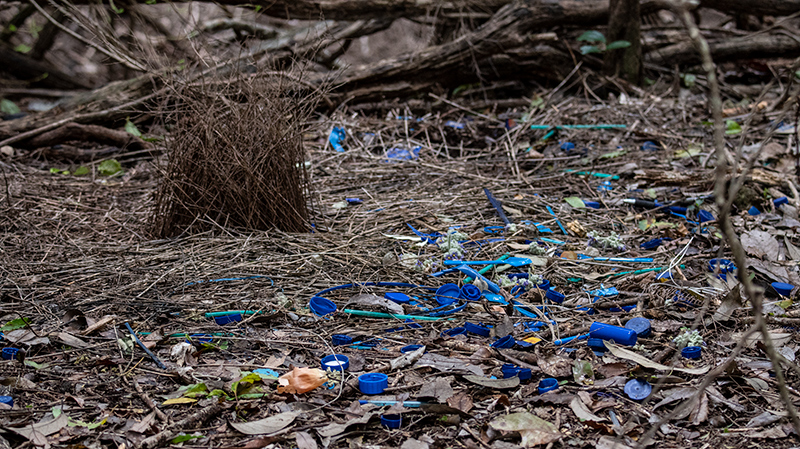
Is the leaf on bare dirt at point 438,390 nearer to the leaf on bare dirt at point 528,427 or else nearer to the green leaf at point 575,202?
the leaf on bare dirt at point 528,427

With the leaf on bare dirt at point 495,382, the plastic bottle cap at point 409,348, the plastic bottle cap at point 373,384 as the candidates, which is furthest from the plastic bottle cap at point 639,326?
the plastic bottle cap at point 373,384

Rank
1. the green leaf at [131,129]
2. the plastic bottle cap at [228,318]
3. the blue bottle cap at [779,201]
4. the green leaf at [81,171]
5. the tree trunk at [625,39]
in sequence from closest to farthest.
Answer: the plastic bottle cap at [228,318]
the blue bottle cap at [779,201]
the green leaf at [81,171]
the green leaf at [131,129]
the tree trunk at [625,39]

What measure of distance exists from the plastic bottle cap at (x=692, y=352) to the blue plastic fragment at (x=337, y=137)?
3.03 metres

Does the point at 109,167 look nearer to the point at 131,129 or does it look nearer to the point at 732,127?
the point at 131,129

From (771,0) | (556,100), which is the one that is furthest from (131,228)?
(771,0)

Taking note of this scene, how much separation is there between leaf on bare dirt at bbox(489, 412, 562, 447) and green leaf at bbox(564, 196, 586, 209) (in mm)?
1957

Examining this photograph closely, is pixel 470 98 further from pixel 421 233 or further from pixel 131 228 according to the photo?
pixel 131 228

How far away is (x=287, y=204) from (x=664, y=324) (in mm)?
1823

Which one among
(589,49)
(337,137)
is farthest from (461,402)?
(589,49)

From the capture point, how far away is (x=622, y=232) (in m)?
3.29

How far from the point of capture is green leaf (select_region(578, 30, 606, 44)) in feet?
17.3

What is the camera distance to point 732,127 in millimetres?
4605

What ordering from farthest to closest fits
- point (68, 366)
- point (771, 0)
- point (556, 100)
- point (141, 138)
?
point (771, 0) < point (556, 100) < point (141, 138) < point (68, 366)

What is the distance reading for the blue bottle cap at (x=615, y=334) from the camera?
86.5 inches
